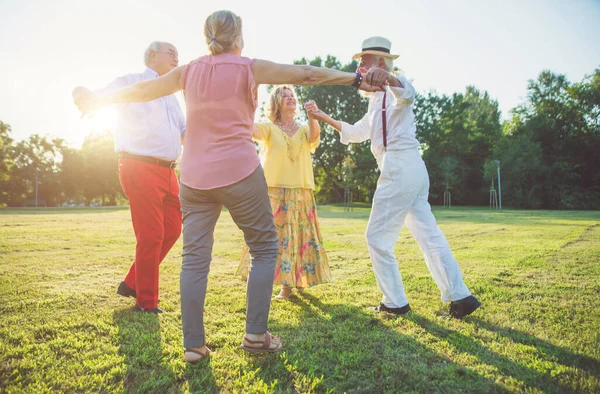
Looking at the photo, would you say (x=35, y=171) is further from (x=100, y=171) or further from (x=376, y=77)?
(x=376, y=77)

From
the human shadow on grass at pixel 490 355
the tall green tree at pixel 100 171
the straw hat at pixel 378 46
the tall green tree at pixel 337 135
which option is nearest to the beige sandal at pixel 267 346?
the human shadow on grass at pixel 490 355

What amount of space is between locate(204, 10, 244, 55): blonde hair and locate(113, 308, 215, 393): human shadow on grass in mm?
1959

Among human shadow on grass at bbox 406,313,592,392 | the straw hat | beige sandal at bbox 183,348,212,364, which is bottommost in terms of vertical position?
human shadow on grass at bbox 406,313,592,392

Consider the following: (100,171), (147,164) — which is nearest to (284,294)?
(147,164)

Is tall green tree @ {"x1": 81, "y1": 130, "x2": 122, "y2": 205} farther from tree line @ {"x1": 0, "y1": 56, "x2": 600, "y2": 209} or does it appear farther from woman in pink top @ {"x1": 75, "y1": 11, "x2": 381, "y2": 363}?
woman in pink top @ {"x1": 75, "y1": 11, "x2": 381, "y2": 363}

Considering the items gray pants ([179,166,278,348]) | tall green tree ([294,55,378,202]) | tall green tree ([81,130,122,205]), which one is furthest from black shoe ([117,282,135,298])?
tall green tree ([81,130,122,205])

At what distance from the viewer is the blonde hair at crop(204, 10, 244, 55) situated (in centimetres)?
246

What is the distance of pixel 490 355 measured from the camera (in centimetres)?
262

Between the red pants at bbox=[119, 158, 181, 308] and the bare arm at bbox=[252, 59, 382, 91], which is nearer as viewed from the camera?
the bare arm at bbox=[252, 59, 382, 91]

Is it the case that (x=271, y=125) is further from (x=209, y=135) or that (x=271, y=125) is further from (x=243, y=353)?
(x=243, y=353)

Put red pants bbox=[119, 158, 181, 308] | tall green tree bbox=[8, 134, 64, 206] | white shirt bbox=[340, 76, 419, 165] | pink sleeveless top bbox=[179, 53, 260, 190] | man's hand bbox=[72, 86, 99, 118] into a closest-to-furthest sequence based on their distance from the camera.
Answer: pink sleeveless top bbox=[179, 53, 260, 190], man's hand bbox=[72, 86, 99, 118], white shirt bbox=[340, 76, 419, 165], red pants bbox=[119, 158, 181, 308], tall green tree bbox=[8, 134, 64, 206]

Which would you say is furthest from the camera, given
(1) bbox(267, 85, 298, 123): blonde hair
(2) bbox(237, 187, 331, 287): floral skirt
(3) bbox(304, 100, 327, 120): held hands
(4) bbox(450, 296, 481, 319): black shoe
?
(1) bbox(267, 85, 298, 123): blonde hair

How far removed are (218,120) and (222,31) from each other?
1.84ft

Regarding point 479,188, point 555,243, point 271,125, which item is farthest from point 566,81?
point 271,125
